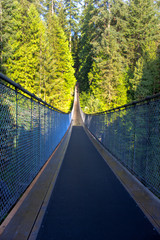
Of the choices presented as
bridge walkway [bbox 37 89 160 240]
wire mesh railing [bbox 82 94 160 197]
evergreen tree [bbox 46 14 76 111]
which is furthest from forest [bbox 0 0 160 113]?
bridge walkway [bbox 37 89 160 240]

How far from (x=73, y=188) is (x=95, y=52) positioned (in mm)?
37736

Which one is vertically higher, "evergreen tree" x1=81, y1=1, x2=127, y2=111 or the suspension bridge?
"evergreen tree" x1=81, y1=1, x2=127, y2=111

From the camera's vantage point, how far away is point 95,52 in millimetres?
39562

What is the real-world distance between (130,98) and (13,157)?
3949cm

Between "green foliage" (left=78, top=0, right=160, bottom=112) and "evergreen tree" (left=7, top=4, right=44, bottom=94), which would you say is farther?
"green foliage" (left=78, top=0, right=160, bottom=112)

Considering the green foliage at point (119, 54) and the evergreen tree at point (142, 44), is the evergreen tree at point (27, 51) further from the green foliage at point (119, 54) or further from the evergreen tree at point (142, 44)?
the evergreen tree at point (142, 44)

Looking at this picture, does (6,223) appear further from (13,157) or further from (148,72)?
(148,72)

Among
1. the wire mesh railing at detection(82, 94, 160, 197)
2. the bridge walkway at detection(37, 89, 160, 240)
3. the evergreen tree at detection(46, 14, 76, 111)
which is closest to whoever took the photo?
the bridge walkway at detection(37, 89, 160, 240)

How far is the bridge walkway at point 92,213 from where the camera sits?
2.77m

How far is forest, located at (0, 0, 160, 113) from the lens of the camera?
2769 centimetres

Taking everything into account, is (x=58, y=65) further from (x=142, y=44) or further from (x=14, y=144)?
(x=14, y=144)

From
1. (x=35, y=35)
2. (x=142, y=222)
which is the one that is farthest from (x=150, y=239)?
(x=35, y=35)

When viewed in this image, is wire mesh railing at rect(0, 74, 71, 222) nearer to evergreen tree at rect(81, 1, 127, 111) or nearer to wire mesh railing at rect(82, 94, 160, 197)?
wire mesh railing at rect(82, 94, 160, 197)

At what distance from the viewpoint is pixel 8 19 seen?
24922 millimetres
